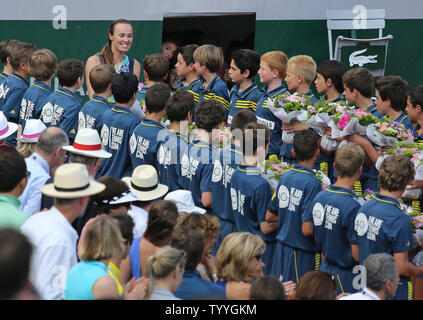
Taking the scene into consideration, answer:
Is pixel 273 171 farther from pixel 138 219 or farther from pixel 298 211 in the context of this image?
pixel 138 219

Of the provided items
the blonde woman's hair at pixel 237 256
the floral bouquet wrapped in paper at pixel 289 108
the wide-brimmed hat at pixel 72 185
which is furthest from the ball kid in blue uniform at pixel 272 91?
the wide-brimmed hat at pixel 72 185

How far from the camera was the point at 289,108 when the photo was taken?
755cm

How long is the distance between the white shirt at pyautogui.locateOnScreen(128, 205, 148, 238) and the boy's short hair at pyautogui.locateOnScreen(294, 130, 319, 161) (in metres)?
1.38

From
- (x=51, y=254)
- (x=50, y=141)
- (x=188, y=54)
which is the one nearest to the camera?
(x=51, y=254)

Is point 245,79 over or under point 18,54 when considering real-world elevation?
under

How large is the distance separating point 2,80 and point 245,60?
3281 millimetres

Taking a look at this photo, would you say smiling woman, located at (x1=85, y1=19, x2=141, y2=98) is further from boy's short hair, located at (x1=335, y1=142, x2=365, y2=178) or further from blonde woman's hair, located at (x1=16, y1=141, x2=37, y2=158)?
boy's short hair, located at (x1=335, y1=142, x2=365, y2=178)

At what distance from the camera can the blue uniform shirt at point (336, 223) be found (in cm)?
567

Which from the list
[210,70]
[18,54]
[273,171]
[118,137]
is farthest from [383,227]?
[18,54]

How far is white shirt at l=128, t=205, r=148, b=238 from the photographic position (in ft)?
18.3

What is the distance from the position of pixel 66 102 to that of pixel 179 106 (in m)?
2.01

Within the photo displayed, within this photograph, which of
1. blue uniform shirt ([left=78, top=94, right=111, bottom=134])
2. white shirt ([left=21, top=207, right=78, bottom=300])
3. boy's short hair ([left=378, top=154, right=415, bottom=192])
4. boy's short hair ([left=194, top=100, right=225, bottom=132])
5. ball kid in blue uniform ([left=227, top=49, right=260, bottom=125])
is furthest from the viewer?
ball kid in blue uniform ([left=227, top=49, right=260, bottom=125])

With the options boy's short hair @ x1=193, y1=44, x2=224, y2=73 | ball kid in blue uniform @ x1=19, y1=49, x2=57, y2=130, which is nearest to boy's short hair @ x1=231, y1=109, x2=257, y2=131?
boy's short hair @ x1=193, y1=44, x2=224, y2=73
